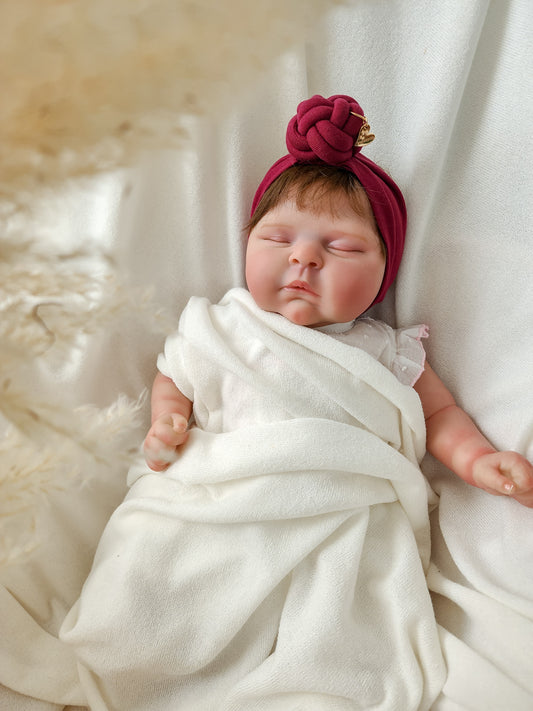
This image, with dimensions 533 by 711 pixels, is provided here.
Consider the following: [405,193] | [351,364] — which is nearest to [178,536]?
[351,364]

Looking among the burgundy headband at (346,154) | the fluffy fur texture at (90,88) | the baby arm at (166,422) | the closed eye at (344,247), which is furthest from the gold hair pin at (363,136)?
the fluffy fur texture at (90,88)

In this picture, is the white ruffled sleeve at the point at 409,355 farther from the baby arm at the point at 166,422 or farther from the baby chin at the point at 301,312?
the baby arm at the point at 166,422

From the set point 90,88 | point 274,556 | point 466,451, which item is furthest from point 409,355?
point 90,88

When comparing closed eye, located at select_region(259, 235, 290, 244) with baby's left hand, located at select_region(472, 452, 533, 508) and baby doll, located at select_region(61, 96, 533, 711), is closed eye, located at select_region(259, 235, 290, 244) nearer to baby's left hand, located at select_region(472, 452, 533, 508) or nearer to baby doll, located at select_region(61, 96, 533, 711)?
baby doll, located at select_region(61, 96, 533, 711)

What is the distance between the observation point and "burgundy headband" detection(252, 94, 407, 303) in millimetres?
908

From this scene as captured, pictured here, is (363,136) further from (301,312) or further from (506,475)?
(506,475)

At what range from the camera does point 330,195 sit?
0.94 m

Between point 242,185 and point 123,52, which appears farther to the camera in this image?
point 242,185

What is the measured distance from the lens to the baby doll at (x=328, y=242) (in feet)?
2.99

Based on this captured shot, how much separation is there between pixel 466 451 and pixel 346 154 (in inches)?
19.0

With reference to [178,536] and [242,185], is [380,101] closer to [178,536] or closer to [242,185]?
[242,185]

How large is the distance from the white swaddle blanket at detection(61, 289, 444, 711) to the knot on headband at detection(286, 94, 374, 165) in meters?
0.26

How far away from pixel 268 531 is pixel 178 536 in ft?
0.40

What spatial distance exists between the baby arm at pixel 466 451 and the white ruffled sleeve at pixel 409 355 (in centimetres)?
4
